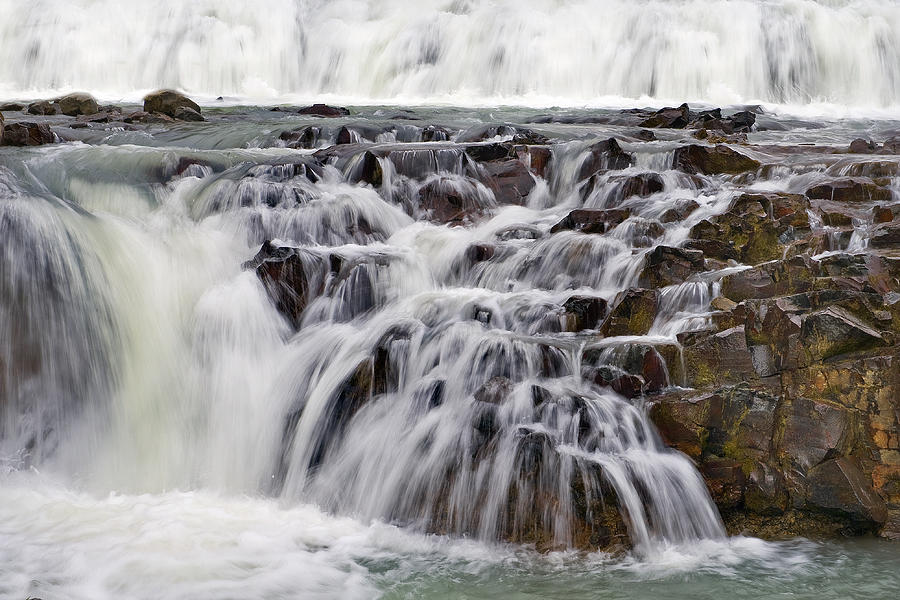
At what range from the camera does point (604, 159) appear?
9.44 m

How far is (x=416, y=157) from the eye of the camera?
9430mm

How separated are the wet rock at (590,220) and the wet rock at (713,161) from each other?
1.79m

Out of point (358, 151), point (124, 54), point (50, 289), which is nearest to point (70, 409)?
point (50, 289)

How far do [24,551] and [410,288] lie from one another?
3.53 m

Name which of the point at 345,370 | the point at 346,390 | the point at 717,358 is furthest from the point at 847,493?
the point at 345,370

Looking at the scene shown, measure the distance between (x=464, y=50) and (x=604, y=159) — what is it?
14.0 meters

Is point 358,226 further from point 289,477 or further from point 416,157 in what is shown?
point 289,477

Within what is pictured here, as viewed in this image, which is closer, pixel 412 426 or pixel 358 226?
pixel 412 426

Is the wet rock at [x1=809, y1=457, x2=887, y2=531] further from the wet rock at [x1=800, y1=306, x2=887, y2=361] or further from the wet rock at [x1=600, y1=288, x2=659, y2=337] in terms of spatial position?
the wet rock at [x1=600, y1=288, x2=659, y2=337]

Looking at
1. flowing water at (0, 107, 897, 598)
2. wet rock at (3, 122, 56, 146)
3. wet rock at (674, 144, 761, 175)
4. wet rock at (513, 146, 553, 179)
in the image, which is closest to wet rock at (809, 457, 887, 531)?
flowing water at (0, 107, 897, 598)

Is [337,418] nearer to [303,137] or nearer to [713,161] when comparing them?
[713,161]

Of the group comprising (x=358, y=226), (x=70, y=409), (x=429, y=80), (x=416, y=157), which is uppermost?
(x=429, y=80)

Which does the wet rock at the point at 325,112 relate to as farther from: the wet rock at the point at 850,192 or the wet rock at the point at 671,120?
the wet rock at the point at 850,192

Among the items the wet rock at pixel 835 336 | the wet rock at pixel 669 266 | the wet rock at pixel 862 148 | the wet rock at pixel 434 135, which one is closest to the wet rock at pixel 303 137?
the wet rock at pixel 434 135
